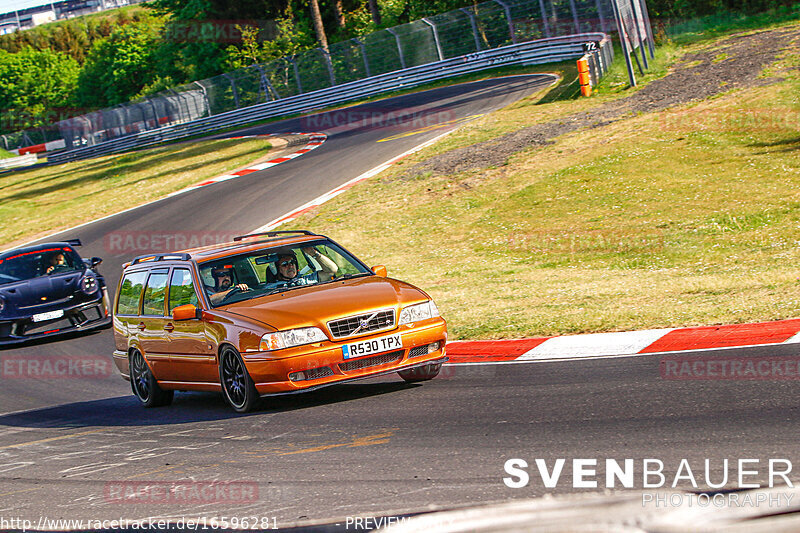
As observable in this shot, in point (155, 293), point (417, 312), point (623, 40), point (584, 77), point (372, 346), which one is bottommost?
point (372, 346)

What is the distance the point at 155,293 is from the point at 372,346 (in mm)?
3112

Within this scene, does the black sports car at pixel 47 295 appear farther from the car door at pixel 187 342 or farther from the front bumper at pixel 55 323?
the car door at pixel 187 342

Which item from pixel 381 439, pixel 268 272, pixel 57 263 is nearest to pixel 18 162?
pixel 57 263

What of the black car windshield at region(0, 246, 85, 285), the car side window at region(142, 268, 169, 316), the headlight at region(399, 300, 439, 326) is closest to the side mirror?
the car side window at region(142, 268, 169, 316)

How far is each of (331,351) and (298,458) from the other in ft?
5.13

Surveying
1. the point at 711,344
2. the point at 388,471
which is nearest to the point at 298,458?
the point at 388,471

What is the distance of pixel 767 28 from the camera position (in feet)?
109

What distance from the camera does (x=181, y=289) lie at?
9.16 metres

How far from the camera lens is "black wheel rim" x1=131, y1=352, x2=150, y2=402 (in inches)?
383

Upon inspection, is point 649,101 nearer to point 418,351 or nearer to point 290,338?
point 418,351

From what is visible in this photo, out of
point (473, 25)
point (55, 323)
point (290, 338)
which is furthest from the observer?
point (473, 25)

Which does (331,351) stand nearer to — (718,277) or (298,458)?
(298,458)

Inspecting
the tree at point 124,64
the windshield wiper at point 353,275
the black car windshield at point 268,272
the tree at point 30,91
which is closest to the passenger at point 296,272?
the black car windshield at point 268,272

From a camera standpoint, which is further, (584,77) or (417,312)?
(584,77)
